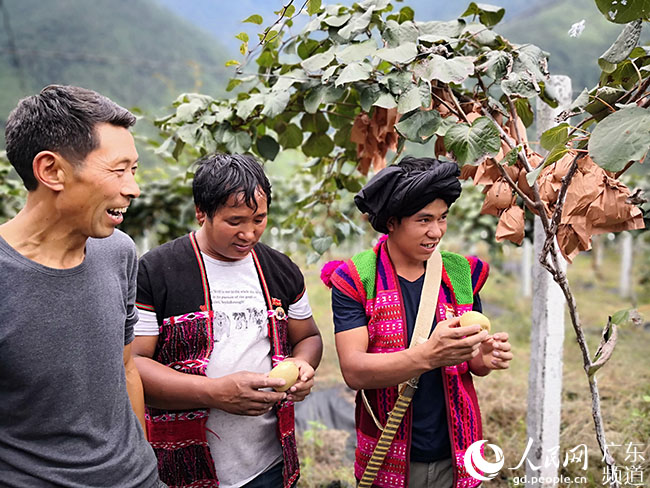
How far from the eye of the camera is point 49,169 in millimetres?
1029

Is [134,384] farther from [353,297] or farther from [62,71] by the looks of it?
[62,71]

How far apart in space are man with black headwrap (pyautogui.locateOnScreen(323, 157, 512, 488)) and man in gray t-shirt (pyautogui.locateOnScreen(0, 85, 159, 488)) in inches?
24.9

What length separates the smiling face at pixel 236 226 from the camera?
1.41 m

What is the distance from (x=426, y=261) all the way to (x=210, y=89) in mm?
23816

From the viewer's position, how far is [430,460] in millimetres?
1501

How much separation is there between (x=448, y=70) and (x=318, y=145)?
2.52 feet

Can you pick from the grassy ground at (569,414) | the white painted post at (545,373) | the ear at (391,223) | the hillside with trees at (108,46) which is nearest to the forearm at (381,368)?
the ear at (391,223)

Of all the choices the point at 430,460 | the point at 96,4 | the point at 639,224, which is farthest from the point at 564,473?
the point at 96,4

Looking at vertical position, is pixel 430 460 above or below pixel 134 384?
below

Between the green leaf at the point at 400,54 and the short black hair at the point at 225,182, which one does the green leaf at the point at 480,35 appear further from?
the short black hair at the point at 225,182

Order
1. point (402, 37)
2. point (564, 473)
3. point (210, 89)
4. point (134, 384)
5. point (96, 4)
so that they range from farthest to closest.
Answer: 1. point (96, 4)
2. point (210, 89)
3. point (564, 473)
4. point (402, 37)
5. point (134, 384)

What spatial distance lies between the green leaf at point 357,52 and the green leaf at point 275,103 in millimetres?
254

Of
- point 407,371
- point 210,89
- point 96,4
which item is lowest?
point 407,371

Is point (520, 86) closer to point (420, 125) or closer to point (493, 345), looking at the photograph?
point (420, 125)
